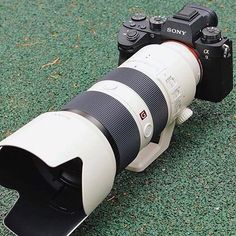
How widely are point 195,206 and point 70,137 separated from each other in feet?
1.20

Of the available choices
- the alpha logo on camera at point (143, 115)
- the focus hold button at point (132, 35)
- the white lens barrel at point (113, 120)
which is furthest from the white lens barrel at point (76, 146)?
the focus hold button at point (132, 35)

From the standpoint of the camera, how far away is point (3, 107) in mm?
1715

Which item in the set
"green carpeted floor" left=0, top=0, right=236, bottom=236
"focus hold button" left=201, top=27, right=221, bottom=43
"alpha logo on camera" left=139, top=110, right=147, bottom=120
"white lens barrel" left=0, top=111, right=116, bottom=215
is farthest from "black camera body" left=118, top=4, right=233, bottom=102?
"white lens barrel" left=0, top=111, right=116, bottom=215

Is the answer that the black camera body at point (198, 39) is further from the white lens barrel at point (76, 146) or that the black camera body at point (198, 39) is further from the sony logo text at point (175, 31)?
the white lens barrel at point (76, 146)

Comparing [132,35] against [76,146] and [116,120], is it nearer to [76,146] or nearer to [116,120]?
[116,120]

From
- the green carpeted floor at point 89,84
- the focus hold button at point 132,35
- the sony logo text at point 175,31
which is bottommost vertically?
the green carpeted floor at point 89,84

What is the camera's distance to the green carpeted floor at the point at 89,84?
4.53 ft

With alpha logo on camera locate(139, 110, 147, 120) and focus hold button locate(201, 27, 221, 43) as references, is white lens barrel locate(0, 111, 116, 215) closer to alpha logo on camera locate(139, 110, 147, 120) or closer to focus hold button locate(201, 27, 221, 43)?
alpha logo on camera locate(139, 110, 147, 120)

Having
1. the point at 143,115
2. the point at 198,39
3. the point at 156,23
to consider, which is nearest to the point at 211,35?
the point at 198,39

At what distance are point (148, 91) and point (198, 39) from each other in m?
0.23

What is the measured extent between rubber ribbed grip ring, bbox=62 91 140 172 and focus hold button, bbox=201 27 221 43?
0.31 meters

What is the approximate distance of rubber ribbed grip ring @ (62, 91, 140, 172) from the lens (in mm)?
1300

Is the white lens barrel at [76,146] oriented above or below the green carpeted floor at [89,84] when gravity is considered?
above

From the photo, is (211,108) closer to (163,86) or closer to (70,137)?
(163,86)
